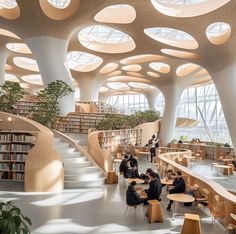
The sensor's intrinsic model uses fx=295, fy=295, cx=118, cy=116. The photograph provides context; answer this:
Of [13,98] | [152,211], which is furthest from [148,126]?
[152,211]

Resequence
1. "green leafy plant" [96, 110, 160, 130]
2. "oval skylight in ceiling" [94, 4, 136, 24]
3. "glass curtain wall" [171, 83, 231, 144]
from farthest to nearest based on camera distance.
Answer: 1. "glass curtain wall" [171, 83, 231, 144]
2. "oval skylight in ceiling" [94, 4, 136, 24]
3. "green leafy plant" [96, 110, 160, 130]

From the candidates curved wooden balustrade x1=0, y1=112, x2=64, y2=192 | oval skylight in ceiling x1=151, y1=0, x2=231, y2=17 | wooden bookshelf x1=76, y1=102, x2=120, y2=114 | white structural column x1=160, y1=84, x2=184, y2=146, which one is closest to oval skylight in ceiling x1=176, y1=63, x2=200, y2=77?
white structural column x1=160, y1=84, x2=184, y2=146

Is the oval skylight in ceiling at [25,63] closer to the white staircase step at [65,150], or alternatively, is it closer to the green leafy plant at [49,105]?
the green leafy plant at [49,105]

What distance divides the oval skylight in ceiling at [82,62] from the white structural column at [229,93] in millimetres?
15324

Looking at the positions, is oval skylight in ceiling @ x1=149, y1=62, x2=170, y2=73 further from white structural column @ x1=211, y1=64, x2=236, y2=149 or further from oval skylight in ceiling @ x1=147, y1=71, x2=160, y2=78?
white structural column @ x1=211, y1=64, x2=236, y2=149

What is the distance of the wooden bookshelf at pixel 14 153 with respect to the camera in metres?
8.74

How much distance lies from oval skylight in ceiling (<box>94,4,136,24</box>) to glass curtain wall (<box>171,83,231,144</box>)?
14.6 meters

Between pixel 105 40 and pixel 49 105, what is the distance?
12884 millimetres

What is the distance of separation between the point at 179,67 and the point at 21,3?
13.8 meters

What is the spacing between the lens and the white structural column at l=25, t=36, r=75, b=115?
17.1 meters

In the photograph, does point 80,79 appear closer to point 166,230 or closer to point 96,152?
point 96,152

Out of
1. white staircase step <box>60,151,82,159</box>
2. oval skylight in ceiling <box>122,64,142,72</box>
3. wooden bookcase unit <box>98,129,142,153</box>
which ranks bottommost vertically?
white staircase step <box>60,151,82,159</box>

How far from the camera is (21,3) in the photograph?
1486 cm

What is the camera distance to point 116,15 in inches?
655
